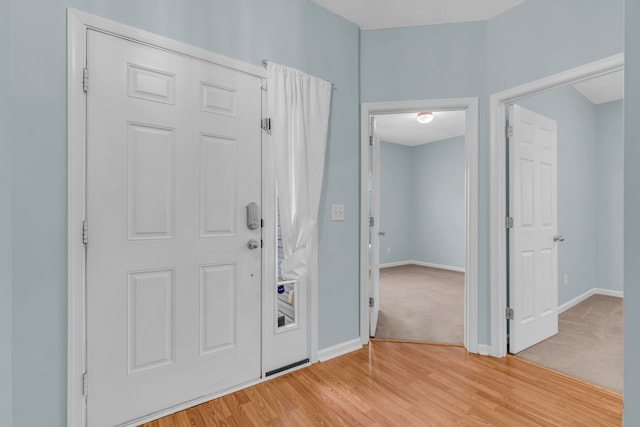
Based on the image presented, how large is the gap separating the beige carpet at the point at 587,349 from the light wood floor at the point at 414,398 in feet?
0.49

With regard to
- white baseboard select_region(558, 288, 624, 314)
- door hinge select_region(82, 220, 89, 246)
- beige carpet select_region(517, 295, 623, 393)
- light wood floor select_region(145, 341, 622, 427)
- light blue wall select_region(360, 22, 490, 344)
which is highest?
light blue wall select_region(360, 22, 490, 344)

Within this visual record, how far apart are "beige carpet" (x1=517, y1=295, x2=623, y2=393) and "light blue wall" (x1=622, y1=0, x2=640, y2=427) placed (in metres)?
2.06

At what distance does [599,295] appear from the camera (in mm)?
4043

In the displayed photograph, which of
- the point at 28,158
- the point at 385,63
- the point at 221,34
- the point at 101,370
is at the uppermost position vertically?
the point at 385,63

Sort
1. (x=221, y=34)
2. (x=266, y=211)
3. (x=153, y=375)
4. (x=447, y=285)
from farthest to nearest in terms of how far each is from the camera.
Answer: (x=447, y=285)
(x=266, y=211)
(x=221, y=34)
(x=153, y=375)

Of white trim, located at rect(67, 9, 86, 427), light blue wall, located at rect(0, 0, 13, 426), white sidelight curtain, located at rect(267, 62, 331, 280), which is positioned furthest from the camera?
white sidelight curtain, located at rect(267, 62, 331, 280)

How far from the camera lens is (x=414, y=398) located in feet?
6.06

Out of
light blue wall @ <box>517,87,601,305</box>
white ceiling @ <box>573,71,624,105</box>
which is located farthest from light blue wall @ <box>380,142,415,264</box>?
white ceiling @ <box>573,71,624,105</box>

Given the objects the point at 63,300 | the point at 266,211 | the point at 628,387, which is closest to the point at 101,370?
the point at 63,300

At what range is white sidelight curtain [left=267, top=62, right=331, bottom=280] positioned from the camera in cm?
207

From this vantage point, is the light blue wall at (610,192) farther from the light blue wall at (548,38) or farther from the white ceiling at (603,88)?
the light blue wall at (548,38)

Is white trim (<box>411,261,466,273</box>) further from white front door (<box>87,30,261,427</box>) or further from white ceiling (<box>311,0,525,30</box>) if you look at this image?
white front door (<box>87,30,261,427</box>)

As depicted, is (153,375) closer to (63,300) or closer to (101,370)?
(101,370)

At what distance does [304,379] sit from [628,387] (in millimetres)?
1840
